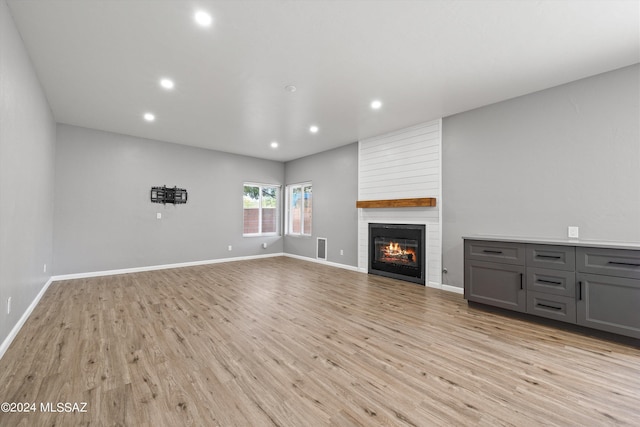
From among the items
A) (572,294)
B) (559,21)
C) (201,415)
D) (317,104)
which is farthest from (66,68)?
(572,294)

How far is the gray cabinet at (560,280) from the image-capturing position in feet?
8.30

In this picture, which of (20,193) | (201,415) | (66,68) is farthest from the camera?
(66,68)

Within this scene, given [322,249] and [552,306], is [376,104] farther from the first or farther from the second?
[322,249]

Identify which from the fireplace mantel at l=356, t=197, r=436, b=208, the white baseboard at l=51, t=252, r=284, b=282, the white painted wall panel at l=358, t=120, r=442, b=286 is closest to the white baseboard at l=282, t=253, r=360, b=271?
the white painted wall panel at l=358, t=120, r=442, b=286

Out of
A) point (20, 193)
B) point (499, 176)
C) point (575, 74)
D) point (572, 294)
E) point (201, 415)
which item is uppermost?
point (575, 74)

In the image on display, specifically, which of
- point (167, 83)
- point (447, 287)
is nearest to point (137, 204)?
point (167, 83)

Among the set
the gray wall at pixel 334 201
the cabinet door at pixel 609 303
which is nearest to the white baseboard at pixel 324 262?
the gray wall at pixel 334 201

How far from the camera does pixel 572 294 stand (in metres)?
2.81

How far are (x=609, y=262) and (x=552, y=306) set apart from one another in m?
0.69

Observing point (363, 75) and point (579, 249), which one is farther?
point (363, 75)

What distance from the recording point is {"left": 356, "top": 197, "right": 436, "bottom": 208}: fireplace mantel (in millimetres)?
4559

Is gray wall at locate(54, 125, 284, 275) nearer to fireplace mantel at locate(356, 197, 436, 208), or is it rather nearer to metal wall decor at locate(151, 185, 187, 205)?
metal wall decor at locate(151, 185, 187, 205)

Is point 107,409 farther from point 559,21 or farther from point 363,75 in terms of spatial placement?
point 559,21

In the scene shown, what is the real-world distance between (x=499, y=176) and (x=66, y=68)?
5640mm
